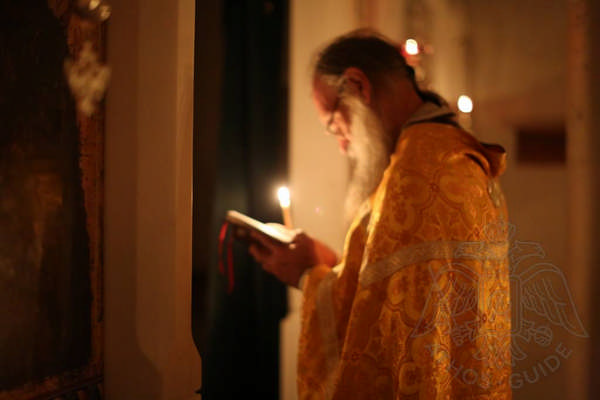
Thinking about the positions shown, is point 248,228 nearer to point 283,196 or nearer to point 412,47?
point 283,196

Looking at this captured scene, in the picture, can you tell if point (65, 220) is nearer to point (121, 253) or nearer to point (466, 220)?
point (121, 253)

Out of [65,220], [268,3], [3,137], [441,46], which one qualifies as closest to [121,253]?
[65,220]

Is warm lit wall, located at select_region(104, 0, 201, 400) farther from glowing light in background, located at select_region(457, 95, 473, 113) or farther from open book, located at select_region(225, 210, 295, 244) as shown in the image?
glowing light in background, located at select_region(457, 95, 473, 113)

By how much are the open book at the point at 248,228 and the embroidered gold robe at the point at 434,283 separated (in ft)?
0.80

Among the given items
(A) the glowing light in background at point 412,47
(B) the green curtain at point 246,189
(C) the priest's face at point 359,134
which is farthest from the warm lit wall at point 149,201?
(A) the glowing light in background at point 412,47

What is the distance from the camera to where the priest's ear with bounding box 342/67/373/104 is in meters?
0.92

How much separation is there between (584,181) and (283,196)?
64 centimetres

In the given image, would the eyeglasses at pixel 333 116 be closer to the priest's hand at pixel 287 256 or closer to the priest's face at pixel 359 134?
the priest's face at pixel 359 134

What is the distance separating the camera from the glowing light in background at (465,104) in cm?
88

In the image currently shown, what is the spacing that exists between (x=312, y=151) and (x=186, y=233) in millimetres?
474

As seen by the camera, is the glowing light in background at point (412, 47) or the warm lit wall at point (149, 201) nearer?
the warm lit wall at point (149, 201)

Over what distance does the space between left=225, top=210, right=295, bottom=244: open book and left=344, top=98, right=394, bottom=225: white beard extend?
204 millimetres

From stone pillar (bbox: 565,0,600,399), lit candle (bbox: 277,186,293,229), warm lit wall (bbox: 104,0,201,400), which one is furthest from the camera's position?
lit candle (bbox: 277,186,293,229)

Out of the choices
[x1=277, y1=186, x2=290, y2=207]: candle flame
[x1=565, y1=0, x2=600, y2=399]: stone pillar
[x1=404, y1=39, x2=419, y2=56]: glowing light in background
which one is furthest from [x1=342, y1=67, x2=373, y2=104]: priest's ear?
[x1=565, y1=0, x2=600, y2=399]: stone pillar
